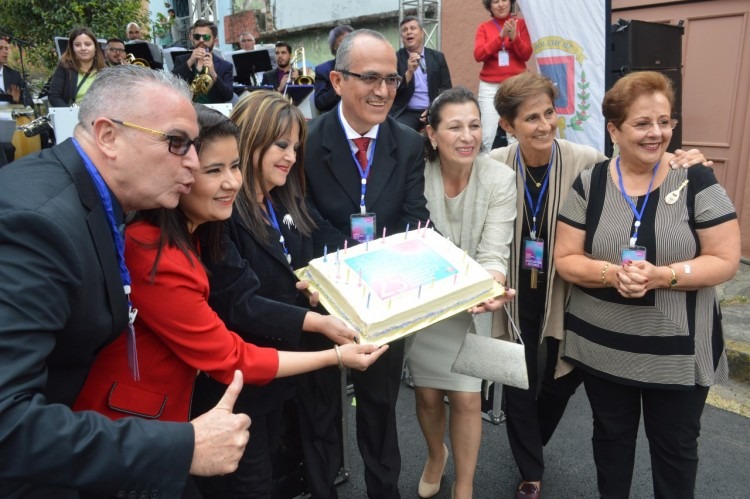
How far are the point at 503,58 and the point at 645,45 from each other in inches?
56.2

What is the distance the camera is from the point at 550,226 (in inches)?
110

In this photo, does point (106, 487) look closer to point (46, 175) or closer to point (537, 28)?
point (46, 175)

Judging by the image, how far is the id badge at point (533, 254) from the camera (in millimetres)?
2809

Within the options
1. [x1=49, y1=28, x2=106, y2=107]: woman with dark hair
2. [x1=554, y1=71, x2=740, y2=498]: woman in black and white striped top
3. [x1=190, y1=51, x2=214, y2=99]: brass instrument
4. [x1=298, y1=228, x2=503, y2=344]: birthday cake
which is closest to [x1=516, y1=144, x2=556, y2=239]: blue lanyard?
[x1=554, y1=71, x2=740, y2=498]: woman in black and white striped top

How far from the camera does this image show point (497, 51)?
6.16 m

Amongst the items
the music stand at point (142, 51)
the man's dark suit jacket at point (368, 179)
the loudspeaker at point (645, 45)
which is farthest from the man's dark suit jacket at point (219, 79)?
the man's dark suit jacket at point (368, 179)

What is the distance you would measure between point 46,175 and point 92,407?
0.69 meters

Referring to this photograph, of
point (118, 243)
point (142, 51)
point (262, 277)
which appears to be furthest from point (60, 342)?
point (142, 51)

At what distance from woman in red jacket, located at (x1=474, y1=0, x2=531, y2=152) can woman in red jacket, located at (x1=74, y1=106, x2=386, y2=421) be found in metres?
4.50

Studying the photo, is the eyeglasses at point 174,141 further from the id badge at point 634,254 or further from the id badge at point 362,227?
the id badge at point 634,254

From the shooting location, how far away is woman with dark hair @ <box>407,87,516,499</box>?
272 centimetres

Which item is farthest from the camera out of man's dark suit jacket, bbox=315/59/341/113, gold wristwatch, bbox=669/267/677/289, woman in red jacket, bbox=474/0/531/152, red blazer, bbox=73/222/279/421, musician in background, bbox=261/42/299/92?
musician in background, bbox=261/42/299/92

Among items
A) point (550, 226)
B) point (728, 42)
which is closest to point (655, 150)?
point (550, 226)

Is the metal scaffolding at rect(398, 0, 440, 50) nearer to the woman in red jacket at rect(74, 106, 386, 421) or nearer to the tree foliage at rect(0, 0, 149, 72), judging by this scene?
the tree foliage at rect(0, 0, 149, 72)
